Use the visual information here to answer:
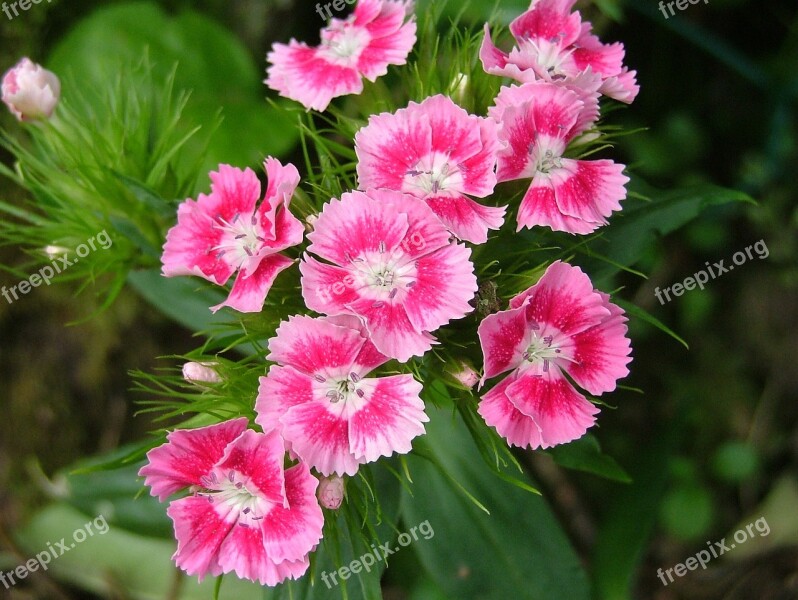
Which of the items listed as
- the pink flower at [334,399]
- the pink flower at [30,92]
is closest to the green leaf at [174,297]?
the pink flower at [30,92]

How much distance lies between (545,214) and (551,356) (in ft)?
0.88

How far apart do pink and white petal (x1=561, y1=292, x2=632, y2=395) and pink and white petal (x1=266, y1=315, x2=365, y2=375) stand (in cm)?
40

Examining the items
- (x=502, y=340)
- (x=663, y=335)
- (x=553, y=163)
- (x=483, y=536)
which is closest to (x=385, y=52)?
(x=553, y=163)

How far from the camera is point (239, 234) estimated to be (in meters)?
1.48

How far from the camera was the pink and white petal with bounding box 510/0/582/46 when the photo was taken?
5.22ft

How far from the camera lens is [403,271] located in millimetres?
1354

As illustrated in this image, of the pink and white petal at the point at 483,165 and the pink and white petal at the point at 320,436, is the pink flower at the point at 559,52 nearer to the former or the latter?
the pink and white petal at the point at 483,165

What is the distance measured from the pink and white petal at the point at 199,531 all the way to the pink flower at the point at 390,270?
0.43 m

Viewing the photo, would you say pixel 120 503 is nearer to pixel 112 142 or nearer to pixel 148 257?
pixel 148 257

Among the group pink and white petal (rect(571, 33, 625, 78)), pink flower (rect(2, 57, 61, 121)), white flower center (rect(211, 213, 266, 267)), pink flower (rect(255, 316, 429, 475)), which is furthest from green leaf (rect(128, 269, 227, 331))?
pink and white petal (rect(571, 33, 625, 78))

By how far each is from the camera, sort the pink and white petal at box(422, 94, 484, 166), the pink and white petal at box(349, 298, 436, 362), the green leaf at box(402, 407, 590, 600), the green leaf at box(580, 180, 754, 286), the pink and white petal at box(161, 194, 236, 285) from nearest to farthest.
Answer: the pink and white petal at box(349, 298, 436, 362)
the pink and white petal at box(422, 94, 484, 166)
the pink and white petal at box(161, 194, 236, 285)
the green leaf at box(580, 180, 754, 286)
the green leaf at box(402, 407, 590, 600)

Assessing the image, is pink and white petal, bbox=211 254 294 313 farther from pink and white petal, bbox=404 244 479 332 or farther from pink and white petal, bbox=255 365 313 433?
pink and white petal, bbox=404 244 479 332

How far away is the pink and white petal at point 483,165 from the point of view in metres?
1.37

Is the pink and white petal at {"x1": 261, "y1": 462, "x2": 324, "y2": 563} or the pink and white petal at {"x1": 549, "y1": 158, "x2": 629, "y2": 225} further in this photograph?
the pink and white petal at {"x1": 549, "y1": 158, "x2": 629, "y2": 225}
